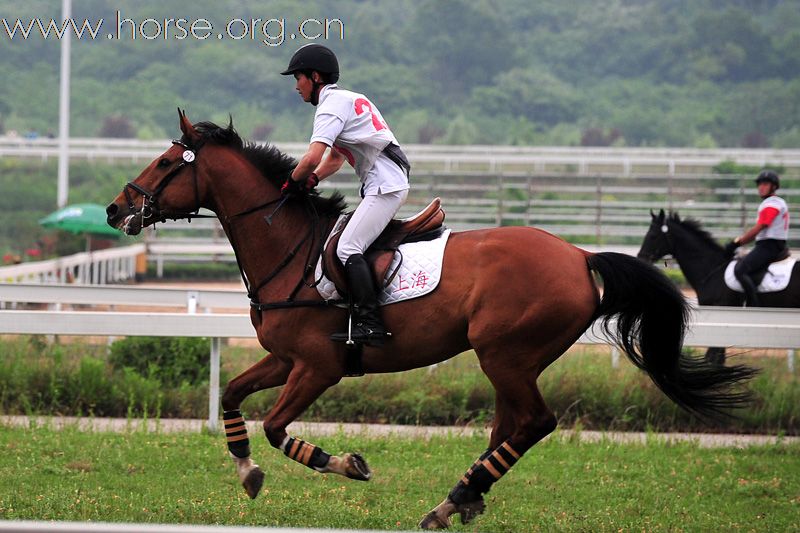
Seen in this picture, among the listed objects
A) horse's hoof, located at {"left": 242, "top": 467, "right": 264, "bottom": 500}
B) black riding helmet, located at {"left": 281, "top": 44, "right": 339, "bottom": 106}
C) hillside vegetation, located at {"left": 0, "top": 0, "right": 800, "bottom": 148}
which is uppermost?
hillside vegetation, located at {"left": 0, "top": 0, "right": 800, "bottom": 148}

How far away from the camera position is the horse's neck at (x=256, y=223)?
767 cm

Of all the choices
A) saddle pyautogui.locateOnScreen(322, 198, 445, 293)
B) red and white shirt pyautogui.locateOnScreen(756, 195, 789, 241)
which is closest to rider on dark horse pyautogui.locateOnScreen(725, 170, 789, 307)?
red and white shirt pyautogui.locateOnScreen(756, 195, 789, 241)

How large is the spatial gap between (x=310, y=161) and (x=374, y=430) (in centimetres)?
359

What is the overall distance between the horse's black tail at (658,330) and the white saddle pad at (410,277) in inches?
40.7

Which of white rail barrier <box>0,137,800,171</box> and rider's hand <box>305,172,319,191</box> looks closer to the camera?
rider's hand <box>305,172,319,191</box>

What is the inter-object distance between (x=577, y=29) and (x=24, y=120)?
123 feet

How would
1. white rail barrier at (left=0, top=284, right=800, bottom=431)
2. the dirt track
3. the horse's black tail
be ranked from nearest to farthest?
the horse's black tail
the dirt track
white rail barrier at (left=0, top=284, right=800, bottom=431)

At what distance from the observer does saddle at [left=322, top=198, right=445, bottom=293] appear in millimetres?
7414

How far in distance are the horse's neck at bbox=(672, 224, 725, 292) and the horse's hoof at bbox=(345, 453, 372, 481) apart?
899 centimetres

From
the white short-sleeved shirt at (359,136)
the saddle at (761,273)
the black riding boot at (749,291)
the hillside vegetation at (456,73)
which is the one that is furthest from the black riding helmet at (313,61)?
the hillside vegetation at (456,73)

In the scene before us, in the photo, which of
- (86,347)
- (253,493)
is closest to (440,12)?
(86,347)

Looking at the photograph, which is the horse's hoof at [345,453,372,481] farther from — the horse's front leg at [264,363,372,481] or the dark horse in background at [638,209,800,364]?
the dark horse in background at [638,209,800,364]

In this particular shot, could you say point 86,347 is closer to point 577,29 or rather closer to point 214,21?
point 214,21

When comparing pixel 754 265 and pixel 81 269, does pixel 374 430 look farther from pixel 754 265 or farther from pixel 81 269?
pixel 81 269
